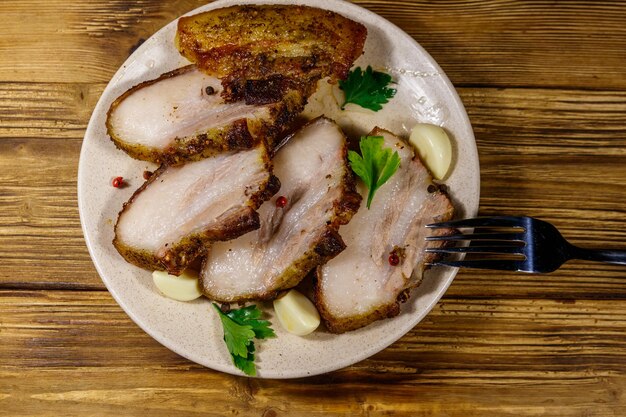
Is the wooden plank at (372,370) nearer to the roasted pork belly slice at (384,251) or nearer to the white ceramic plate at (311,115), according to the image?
the white ceramic plate at (311,115)

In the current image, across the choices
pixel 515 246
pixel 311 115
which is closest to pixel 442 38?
pixel 311 115

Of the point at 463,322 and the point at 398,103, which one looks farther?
the point at 463,322

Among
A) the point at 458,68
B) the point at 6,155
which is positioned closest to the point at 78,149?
the point at 6,155

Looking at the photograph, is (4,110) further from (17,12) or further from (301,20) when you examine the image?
→ (301,20)

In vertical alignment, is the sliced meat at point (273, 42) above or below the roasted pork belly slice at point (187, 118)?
above

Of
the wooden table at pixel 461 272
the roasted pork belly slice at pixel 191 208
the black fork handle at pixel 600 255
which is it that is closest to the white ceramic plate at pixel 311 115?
the roasted pork belly slice at pixel 191 208

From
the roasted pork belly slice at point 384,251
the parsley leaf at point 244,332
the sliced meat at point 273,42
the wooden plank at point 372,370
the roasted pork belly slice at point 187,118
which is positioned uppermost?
the sliced meat at point 273,42
